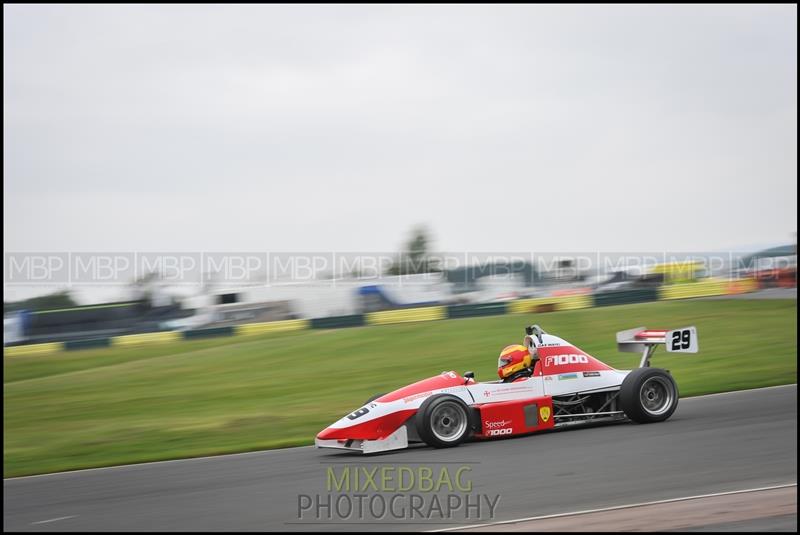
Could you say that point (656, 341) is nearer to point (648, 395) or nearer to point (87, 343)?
point (648, 395)

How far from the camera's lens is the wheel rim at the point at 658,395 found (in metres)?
10.6

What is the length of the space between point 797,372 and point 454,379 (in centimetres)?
884

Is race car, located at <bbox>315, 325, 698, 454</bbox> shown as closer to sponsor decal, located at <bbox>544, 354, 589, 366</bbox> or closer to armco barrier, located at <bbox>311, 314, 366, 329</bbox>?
sponsor decal, located at <bbox>544, 354, 589, 366</bbox>

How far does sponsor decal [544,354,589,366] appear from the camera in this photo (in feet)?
34.4

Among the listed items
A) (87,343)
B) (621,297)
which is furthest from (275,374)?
(621,297)

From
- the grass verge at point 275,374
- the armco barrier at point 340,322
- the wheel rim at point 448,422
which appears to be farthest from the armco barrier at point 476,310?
the wheel rim at point 448,422

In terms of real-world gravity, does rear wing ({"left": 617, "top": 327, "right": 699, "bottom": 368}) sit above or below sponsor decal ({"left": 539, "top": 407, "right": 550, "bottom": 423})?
above

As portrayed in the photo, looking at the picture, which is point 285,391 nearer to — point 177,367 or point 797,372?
point 177,367

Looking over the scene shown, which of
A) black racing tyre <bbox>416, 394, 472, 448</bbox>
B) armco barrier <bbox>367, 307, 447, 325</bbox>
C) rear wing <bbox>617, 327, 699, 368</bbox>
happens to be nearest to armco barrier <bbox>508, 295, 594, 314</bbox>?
armco barrier <bbox>367, 307, 447, 325</bbox>

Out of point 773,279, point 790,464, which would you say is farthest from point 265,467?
point 773,279

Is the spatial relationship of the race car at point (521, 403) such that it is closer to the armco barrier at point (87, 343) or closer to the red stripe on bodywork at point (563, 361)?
the red stripe on bodywork at point (563, 361)

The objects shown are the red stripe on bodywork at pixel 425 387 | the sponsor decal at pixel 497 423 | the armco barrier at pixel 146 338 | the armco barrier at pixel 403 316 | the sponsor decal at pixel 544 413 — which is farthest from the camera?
the armco barrier at pixel 146 338

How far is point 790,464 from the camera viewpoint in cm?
784

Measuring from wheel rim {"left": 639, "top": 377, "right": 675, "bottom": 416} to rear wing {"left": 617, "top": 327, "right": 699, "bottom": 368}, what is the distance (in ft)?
1.37
